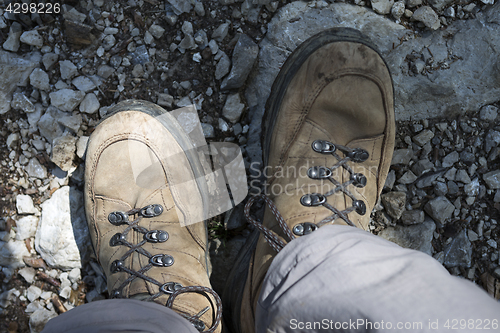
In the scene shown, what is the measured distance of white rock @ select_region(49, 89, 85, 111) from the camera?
180cm

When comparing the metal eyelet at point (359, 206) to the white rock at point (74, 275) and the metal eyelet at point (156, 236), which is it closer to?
the metal eyelet at point (156, 236)

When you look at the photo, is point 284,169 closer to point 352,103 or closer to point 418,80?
point 352,103

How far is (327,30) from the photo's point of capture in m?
1.64

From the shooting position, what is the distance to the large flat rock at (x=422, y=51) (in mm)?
1773

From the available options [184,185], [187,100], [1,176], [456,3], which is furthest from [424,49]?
[1,176]

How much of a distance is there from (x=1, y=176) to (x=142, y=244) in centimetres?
89

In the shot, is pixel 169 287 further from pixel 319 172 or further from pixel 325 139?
pixel 325 139

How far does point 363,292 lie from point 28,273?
5.77 ft

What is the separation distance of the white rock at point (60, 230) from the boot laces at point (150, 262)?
33 cm

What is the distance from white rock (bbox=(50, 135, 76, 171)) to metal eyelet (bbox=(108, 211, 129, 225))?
0.42 m

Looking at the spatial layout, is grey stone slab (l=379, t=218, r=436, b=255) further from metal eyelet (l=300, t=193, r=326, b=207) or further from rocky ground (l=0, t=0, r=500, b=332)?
metal eyelet (l=300, t=193, r=326, b=207)

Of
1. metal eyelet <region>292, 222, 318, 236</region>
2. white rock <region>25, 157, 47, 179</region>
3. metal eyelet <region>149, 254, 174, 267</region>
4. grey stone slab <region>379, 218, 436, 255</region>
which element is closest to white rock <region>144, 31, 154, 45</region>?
white rock <region>25, 157, 47, 179</region>

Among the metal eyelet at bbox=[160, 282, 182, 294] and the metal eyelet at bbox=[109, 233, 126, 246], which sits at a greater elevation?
the metal eyelet at bbox=[160, 282, 182, 294]

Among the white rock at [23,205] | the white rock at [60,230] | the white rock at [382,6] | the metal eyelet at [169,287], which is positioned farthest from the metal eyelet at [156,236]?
the white rock at [382,6]
